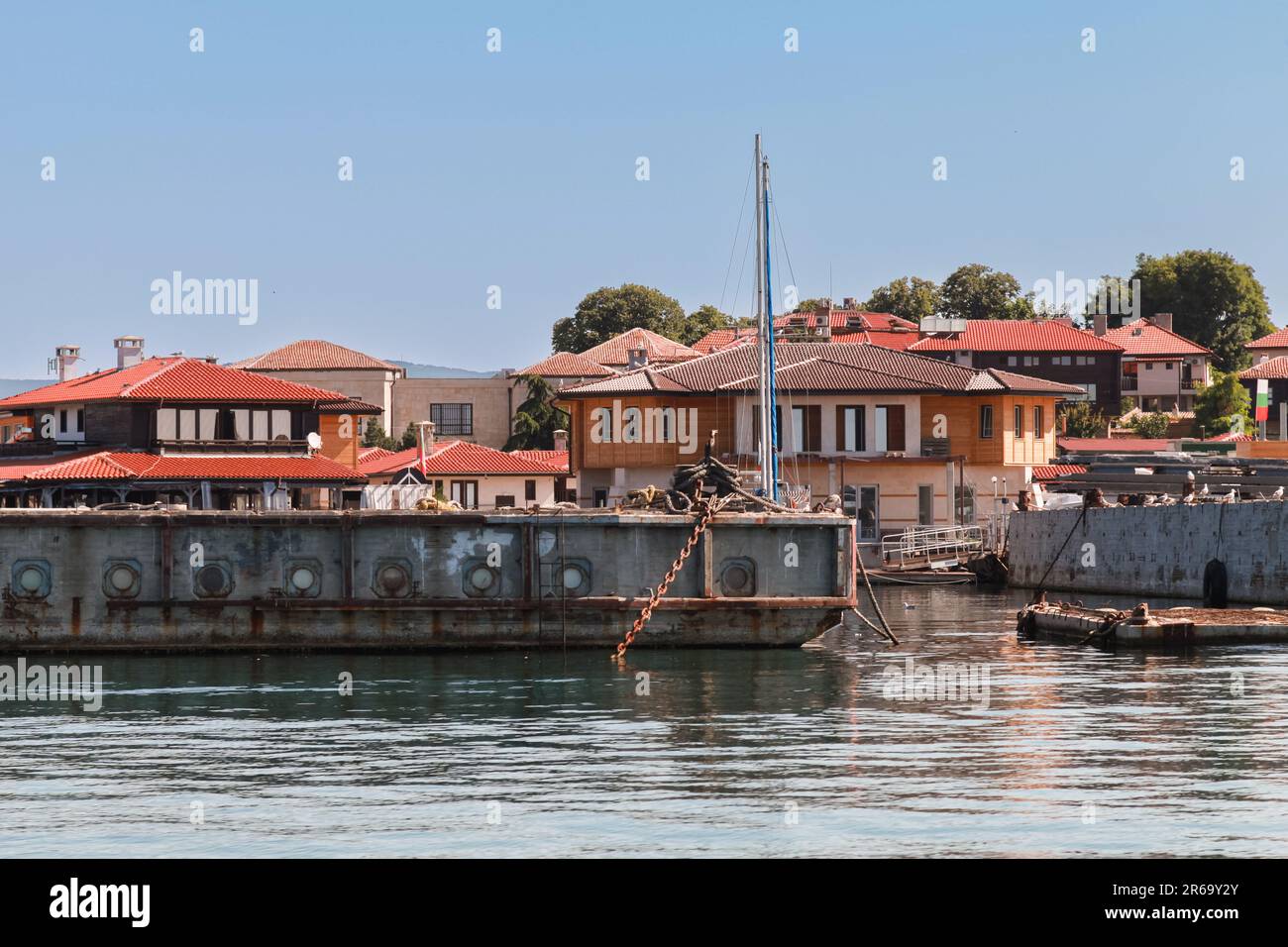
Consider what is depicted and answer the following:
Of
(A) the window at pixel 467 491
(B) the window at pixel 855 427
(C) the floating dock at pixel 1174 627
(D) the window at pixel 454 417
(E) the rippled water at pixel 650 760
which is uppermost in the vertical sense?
(D) the window at pixel 454 417

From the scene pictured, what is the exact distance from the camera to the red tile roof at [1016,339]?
117 meters

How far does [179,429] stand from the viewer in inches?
2422

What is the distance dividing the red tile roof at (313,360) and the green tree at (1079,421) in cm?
4393

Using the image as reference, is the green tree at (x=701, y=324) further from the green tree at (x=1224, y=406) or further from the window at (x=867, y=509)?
the window at (x=867, y=509)

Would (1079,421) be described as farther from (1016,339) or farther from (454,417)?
(454,417)

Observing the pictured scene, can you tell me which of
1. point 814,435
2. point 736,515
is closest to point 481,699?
point 736,515

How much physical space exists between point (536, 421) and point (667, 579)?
242ft

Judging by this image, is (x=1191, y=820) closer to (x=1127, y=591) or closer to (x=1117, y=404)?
(x=1127, y=591)

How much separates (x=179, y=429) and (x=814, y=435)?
88.7 ft

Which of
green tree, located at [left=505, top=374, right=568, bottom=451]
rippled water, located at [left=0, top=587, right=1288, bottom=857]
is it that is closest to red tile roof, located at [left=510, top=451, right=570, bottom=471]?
green tree, located at [left=505, top=374, right=568, bottom=451]

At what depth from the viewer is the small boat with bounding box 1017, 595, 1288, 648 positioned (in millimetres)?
37781

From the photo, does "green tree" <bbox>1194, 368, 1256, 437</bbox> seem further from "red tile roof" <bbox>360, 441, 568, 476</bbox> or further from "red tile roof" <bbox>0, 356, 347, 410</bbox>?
"red tile roof" <bbox>0, 356, 347, 410</bbox>

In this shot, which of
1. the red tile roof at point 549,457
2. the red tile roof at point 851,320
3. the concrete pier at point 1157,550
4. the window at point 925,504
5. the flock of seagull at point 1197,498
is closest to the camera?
the concrete pier at point 1157,550

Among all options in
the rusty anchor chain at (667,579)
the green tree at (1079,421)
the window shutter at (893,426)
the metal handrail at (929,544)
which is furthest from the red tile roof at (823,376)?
the rusty anchor chain at (667,579)
